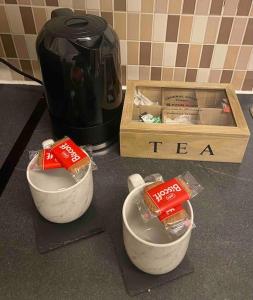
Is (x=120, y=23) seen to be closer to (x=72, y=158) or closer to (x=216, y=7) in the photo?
(x=216, y=7)

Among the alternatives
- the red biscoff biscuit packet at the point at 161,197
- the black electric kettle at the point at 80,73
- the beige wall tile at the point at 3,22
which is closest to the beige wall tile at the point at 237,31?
the black electric kettle at the point at 80,73

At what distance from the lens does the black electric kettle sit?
0.52 meters

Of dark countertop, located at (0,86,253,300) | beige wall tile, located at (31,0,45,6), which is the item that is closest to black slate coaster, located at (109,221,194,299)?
dark countertop, located at (0,86,253,300)

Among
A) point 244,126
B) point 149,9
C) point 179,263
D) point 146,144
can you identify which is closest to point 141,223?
point 179,263

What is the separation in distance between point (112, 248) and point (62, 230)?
97mm

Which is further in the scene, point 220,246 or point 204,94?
point 204,94

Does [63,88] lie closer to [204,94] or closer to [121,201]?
[121,201]

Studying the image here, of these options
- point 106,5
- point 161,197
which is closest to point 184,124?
point 161,197

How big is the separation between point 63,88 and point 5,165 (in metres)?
0.23

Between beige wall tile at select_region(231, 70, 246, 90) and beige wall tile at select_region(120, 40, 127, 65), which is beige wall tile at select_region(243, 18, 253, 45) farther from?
beige wall tile at select_region(120, 40, 127, 65)

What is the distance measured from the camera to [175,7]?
0.70 m

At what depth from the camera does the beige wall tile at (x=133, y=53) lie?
774 mm

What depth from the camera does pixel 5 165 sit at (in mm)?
654

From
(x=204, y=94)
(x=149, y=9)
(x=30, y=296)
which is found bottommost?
(x=30, y=296)
